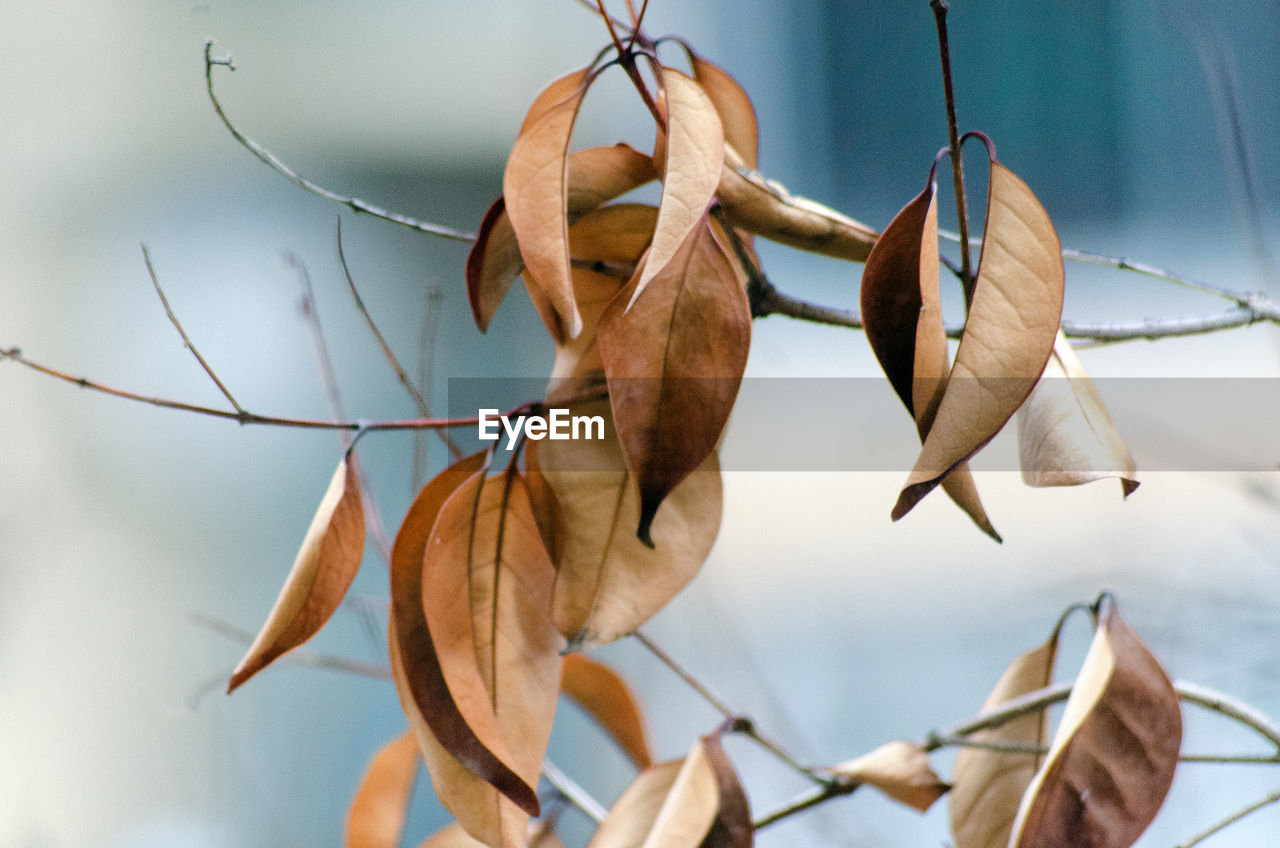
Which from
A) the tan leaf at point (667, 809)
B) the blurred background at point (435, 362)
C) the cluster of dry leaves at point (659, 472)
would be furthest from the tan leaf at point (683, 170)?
the blurred background at point (435, 362)

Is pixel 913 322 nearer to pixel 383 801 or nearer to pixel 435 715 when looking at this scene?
pixel 435 715

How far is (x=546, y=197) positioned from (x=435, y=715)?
0.13 metres

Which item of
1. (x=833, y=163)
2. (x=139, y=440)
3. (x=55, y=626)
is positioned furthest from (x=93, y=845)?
(x=833, y=163)

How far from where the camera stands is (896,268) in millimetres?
207

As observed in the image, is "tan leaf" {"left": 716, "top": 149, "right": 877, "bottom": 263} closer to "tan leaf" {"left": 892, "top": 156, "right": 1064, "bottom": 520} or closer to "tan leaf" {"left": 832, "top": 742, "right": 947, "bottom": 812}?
"tan leaf" {"left": 892, "top": 156, "right": 1064, "bottom": 520}

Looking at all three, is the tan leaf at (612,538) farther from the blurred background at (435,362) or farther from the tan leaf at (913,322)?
the blurred background at (435,362)

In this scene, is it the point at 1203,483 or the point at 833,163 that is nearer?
the point at 1203,483

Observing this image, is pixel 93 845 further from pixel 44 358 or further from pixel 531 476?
pixel 531 476

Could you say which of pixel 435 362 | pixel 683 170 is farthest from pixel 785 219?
pixel 435 362

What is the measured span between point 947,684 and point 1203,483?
24 centimetres

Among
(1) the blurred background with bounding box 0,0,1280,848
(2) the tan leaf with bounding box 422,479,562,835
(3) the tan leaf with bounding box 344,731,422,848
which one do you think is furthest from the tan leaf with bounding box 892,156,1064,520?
(1) the blurred background with bounding box 0,0,1280,848

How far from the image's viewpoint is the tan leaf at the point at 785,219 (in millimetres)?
253

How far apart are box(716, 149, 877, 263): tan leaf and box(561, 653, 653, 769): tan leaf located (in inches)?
6.9

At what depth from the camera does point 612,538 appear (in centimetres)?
25
